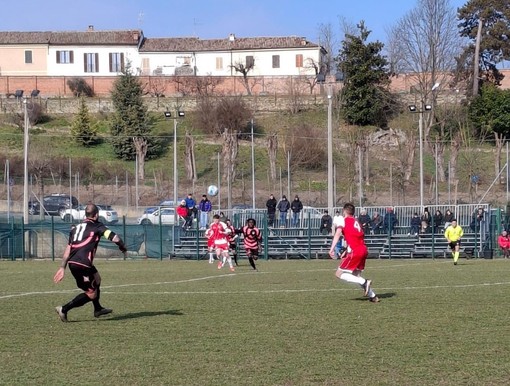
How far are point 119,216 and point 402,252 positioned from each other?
71.4ft

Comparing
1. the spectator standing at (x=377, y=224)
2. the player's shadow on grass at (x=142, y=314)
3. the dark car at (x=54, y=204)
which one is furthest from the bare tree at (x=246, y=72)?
the player's shadow on grass at (x=142, y=314)

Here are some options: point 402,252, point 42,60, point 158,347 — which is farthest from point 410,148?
point 158,347

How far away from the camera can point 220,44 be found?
319 ft

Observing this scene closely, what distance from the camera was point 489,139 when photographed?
70562mm

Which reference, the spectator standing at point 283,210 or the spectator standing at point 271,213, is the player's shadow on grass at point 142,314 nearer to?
the spectator standing at point 271,213

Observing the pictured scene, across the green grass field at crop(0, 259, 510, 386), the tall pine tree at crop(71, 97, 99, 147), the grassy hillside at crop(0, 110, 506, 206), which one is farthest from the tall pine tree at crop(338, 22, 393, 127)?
the green grass field at crop(0, 259, 510, 386)

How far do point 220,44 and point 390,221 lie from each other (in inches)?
2489

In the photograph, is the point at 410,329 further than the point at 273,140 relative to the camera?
No

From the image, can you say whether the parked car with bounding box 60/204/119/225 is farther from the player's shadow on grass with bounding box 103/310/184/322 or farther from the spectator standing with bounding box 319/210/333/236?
the player's shadow on grass with bounding box 103/310/184/322

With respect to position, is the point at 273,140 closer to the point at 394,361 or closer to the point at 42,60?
the point at 42,60

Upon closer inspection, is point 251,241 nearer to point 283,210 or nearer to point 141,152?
point 283,210

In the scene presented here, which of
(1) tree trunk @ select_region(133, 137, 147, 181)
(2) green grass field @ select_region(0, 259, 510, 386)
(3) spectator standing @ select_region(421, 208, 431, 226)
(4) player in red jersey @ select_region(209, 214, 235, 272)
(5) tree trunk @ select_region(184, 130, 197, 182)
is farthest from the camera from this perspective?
(1) tree trunk @ select_region(133, 137, 147, 181)

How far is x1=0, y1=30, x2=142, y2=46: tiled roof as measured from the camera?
312 feet

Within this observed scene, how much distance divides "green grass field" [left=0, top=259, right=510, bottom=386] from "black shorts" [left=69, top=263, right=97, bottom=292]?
517 mm
